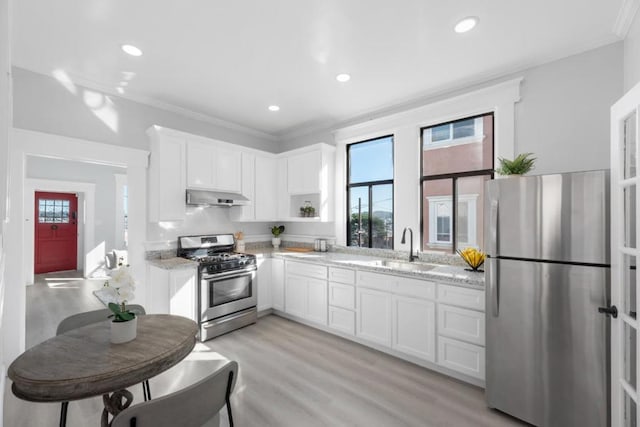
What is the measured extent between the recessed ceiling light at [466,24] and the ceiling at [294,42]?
1.5 inches

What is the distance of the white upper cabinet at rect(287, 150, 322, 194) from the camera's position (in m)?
4.13

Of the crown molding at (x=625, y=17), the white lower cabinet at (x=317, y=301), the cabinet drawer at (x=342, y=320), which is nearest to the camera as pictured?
the crown molding at (x=625, y=17)

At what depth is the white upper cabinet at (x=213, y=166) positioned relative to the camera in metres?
3.60

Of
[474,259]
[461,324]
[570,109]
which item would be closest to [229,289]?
[461,324]

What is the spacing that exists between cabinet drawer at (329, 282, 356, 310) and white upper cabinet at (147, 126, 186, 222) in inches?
81.5

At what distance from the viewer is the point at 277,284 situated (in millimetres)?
4133

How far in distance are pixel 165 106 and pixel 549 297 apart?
435 centimetres

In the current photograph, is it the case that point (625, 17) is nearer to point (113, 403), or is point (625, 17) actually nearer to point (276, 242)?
point (113, 403)

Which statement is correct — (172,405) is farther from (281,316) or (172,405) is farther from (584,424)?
(281,316)

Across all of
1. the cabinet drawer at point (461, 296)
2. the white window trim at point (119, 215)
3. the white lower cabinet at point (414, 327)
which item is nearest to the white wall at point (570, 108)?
the cabinet drawer at point (461, 296)

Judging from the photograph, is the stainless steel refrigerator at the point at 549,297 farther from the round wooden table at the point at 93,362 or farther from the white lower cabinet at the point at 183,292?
the white lower cabinet at the point at 183,292

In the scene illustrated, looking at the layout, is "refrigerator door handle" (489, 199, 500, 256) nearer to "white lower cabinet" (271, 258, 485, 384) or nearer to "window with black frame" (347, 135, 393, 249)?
"white lower cabinet" (271, 258, 485, 384)

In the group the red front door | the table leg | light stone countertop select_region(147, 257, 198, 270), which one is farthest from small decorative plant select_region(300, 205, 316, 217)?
the red front door

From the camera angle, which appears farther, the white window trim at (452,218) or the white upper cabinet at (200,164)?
the white upper cabinet at (200,164)
